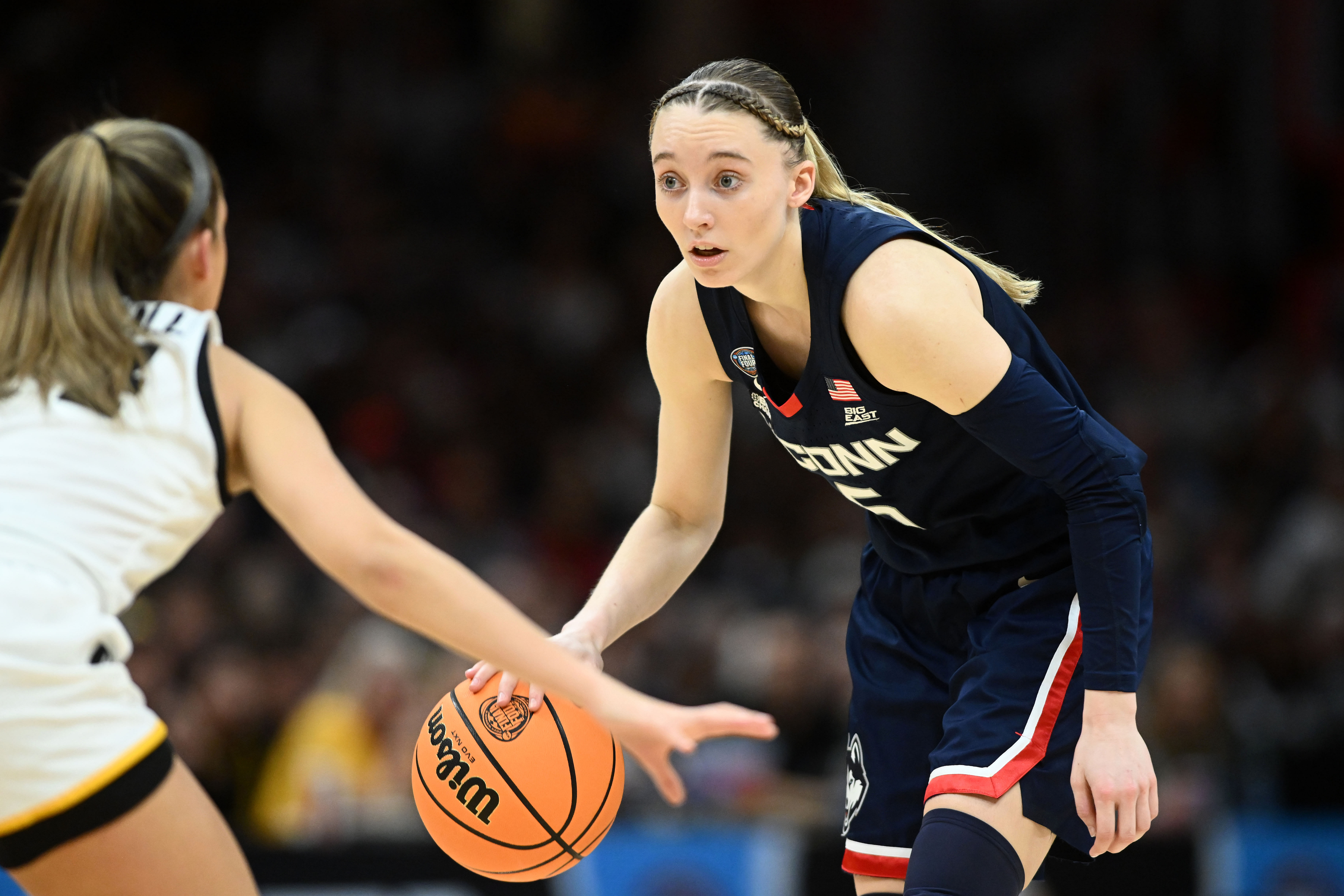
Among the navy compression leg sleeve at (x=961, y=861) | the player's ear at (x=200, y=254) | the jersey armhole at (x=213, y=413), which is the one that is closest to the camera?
the jersey armhole at (x=213, y=413)

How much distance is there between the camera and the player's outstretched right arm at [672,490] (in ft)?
10.1

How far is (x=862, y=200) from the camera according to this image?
10.2 feet

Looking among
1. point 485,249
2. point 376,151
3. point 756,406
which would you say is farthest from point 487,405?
point 756,406

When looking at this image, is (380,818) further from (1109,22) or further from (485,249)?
(1109,22)

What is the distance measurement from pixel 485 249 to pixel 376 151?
1030 millimetres

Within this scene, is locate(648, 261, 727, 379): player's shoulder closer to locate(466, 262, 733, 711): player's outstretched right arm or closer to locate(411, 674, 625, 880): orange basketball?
locate(466, 262, 733, 711): player's outstretched right arm

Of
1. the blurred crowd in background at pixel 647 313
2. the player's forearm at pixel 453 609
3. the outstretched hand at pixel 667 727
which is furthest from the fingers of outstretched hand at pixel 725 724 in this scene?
the blurred crowd in background at pixel 647 313

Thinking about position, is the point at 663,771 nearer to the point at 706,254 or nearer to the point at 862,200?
the point at 706,254

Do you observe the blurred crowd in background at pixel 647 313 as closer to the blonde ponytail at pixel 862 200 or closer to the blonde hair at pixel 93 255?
the blonde ponytail at pixel 862 200

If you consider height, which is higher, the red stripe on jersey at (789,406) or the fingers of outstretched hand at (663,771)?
the red stripe on jersey at (789,406)

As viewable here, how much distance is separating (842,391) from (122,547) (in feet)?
4.29

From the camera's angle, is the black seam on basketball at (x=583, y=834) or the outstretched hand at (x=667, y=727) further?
the black seam on basketball at (x=583, y=834)

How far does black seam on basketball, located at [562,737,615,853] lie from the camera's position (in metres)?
3.00

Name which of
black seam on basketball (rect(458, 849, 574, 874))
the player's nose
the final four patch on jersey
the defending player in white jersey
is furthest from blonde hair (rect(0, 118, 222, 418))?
black seam on basketball (rect(458, 849, 574, 874))
